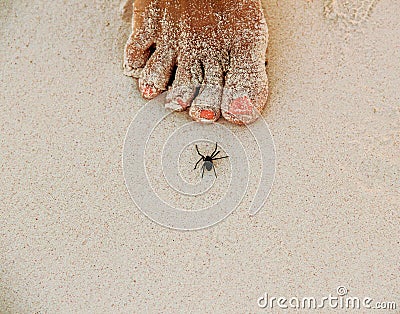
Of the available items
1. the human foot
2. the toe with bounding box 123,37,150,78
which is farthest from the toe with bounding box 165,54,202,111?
the toe with bounding box 123,37,150,78

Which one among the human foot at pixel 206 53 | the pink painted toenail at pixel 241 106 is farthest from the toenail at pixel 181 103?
the pink painted toenail at pixel 241 106

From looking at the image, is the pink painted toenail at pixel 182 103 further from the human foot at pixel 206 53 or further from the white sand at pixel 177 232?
the white sand at pixel 177 232

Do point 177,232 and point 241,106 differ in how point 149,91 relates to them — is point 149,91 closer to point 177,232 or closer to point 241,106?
point 241,106

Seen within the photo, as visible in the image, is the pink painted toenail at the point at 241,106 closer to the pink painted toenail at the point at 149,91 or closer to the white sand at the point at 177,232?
the white sand at the point at 177,232

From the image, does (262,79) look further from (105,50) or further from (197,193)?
(105,50)

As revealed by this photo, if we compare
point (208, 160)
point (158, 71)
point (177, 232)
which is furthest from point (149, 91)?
point (177, 232)

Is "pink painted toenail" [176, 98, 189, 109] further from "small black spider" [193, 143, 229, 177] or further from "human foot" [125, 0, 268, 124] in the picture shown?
"small black spider" [193, 143, 229, 177]

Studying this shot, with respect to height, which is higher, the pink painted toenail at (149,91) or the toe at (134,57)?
the toe at (134,57)
